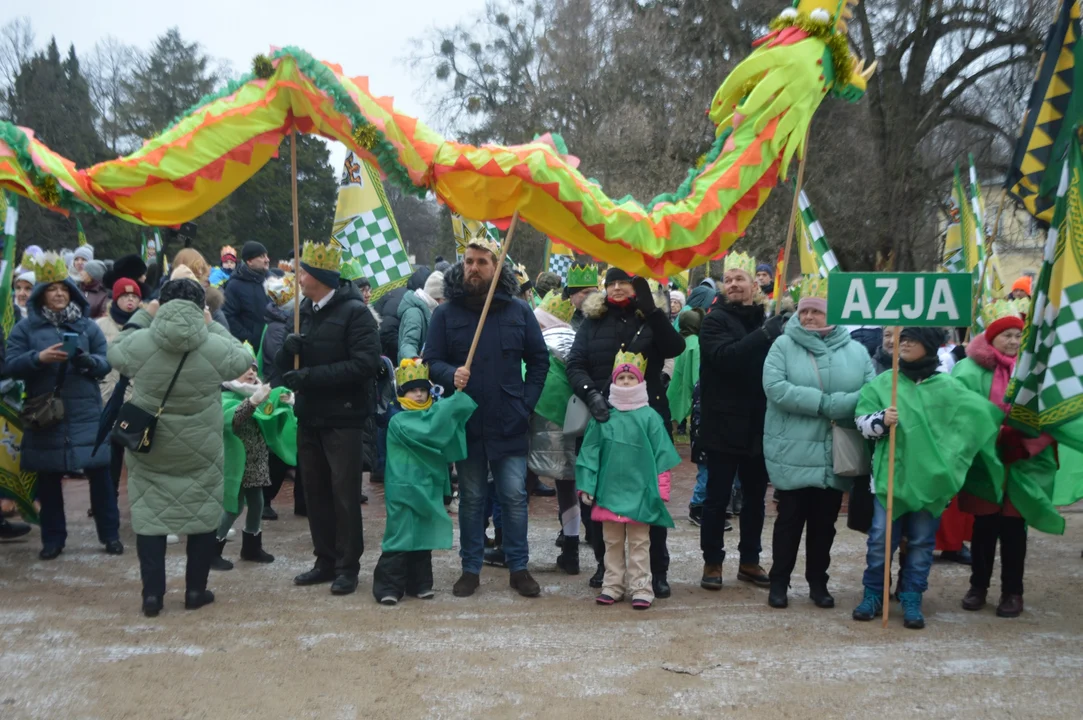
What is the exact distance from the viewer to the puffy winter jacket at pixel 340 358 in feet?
19.6

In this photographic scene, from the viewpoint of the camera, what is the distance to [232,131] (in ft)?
18.9

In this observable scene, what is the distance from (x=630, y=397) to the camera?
5.90 metres

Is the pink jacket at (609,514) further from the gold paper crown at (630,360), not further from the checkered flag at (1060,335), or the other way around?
the checkered flag at (1060,335)

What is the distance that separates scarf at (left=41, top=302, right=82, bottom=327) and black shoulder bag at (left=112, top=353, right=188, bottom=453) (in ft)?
5.51

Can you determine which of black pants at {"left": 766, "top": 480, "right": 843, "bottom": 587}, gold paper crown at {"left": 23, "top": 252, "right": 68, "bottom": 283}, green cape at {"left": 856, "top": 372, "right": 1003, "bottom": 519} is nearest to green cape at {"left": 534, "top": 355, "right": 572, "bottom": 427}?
black pants at {"left": 766, "top": 480, "right": 843, "bottom": 587}

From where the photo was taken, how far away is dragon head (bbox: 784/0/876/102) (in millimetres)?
5676

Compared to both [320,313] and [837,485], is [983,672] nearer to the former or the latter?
[837,485]

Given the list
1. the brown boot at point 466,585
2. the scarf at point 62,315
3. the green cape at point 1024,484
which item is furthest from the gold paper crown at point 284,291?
the green cape at point 1024,484

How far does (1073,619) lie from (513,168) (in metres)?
4.13

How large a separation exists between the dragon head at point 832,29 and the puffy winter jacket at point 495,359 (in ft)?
7.40

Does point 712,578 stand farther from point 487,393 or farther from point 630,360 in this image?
point 487,393

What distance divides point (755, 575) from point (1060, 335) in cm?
232

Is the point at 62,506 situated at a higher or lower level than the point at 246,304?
lower

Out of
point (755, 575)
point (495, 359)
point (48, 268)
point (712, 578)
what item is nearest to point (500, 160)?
point (495, 359)
